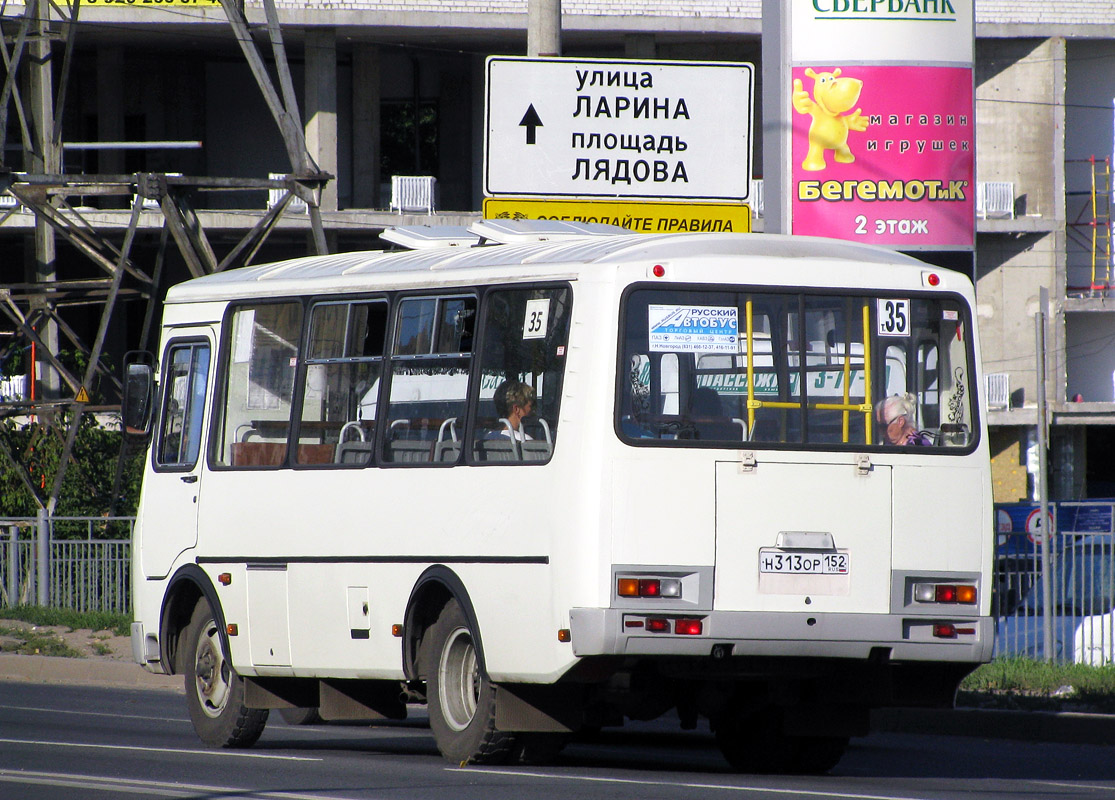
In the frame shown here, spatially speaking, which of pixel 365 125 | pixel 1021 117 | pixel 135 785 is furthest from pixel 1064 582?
pixel 1021 117

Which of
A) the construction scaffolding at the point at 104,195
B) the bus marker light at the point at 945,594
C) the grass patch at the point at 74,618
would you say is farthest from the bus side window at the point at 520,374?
the grass patch at the point at 74,618

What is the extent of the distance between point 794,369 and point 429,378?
2172mm

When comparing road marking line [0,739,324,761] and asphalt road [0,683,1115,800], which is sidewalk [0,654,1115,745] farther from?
road marking line [0,739,324,761]

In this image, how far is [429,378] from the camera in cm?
1043

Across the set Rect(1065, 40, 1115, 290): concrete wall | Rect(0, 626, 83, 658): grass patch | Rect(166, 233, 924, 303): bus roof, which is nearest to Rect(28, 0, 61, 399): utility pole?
Rect(0, 626, 83, 658): grass patch

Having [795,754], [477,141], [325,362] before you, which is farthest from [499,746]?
[477,141]

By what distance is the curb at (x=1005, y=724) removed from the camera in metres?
12.1

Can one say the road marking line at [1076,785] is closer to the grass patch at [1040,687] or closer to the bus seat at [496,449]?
the grass patch at [1040,687]

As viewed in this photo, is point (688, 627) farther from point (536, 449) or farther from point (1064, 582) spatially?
point (1064, 582)

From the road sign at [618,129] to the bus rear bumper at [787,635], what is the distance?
6.33 m

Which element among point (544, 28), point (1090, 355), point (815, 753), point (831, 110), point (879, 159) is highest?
point (544, 28)

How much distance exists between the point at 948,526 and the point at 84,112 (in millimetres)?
37792

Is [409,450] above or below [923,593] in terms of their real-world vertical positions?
above

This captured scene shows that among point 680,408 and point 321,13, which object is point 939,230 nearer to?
point 680,408
